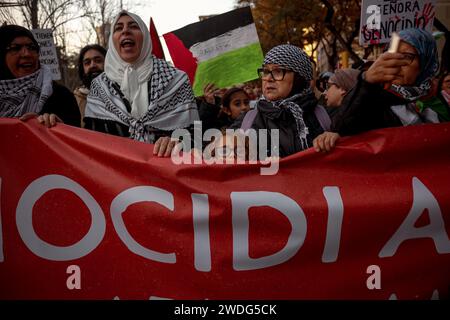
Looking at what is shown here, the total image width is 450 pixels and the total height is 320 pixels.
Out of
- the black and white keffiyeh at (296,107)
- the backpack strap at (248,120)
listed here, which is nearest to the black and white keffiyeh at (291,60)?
the black and white keffiyeh at (296,107)

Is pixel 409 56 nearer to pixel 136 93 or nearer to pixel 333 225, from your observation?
pixel 333 225

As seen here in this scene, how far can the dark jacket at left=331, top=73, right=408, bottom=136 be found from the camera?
2.46 meters

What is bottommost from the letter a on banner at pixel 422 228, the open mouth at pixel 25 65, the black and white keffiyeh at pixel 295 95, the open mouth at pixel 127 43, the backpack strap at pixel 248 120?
the letter a on banner at pixel 422 228

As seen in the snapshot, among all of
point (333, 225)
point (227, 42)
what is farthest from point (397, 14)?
point (333, 225)

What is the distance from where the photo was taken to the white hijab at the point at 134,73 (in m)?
3.15

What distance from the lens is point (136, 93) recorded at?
316 cm

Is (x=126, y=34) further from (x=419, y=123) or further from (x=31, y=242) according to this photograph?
(x=419, y=123)

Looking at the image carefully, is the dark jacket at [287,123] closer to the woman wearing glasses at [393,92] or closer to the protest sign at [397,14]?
the woman wearing glasses at [393,92]

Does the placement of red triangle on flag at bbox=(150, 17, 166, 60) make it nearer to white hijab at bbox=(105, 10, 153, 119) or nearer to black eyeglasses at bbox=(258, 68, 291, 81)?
white hijab at bbox=(105, 10, 153, 119)

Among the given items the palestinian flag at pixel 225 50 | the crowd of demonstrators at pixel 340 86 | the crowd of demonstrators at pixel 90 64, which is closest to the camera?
the crowd of demonstrators at pixel 340 86

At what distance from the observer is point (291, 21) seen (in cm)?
2461

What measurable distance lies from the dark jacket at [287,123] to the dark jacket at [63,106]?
129cm

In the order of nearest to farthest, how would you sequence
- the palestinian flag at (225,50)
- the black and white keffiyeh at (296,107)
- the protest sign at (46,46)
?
the black and white keffiyeh at (296,107) < the palestinian flag at (225,50) < the protest sign at (46,46)

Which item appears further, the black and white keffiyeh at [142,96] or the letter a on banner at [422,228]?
the black and white keffiyeh at [142,96]
